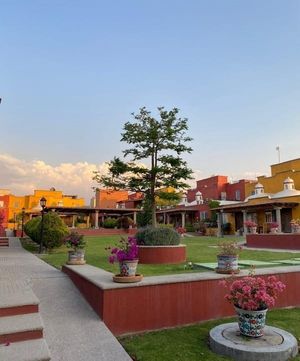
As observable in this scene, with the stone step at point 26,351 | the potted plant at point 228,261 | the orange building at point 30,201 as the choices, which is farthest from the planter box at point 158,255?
the orange building at point 30,201

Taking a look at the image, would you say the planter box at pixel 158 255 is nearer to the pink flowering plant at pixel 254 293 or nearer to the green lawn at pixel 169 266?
the green lawn at pixel 169 266

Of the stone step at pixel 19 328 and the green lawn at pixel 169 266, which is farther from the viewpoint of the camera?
the green lawn at pixel 169 266

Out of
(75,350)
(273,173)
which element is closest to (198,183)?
(273,173)

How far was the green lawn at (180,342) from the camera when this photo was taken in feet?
15.5

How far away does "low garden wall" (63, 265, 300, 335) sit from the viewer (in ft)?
18.9

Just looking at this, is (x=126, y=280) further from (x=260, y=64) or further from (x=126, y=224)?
(x=126, y=224)

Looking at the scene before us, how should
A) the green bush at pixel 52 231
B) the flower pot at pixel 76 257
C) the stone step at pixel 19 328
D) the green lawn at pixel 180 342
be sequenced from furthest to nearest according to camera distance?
1. the green bush at pixel 52 231
2. the flower pot at pixel 76 257
3. the green lawn at pixel 180 342
4. the stone step at pixel 19 328

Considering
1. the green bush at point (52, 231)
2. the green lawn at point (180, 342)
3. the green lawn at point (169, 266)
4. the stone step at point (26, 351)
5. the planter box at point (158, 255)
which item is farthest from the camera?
the green bush at point (52, 231)

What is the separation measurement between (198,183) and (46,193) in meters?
33.8

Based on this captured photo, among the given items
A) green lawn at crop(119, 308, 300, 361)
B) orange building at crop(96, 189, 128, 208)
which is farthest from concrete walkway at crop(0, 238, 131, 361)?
orange building at crop(96, 189, 128, 208)

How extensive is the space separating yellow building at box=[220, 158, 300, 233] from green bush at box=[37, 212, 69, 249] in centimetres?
1610

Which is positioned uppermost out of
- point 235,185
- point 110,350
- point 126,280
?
point 235,185

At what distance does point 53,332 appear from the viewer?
17.2 feet

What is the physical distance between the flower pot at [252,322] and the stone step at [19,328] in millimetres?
2882
